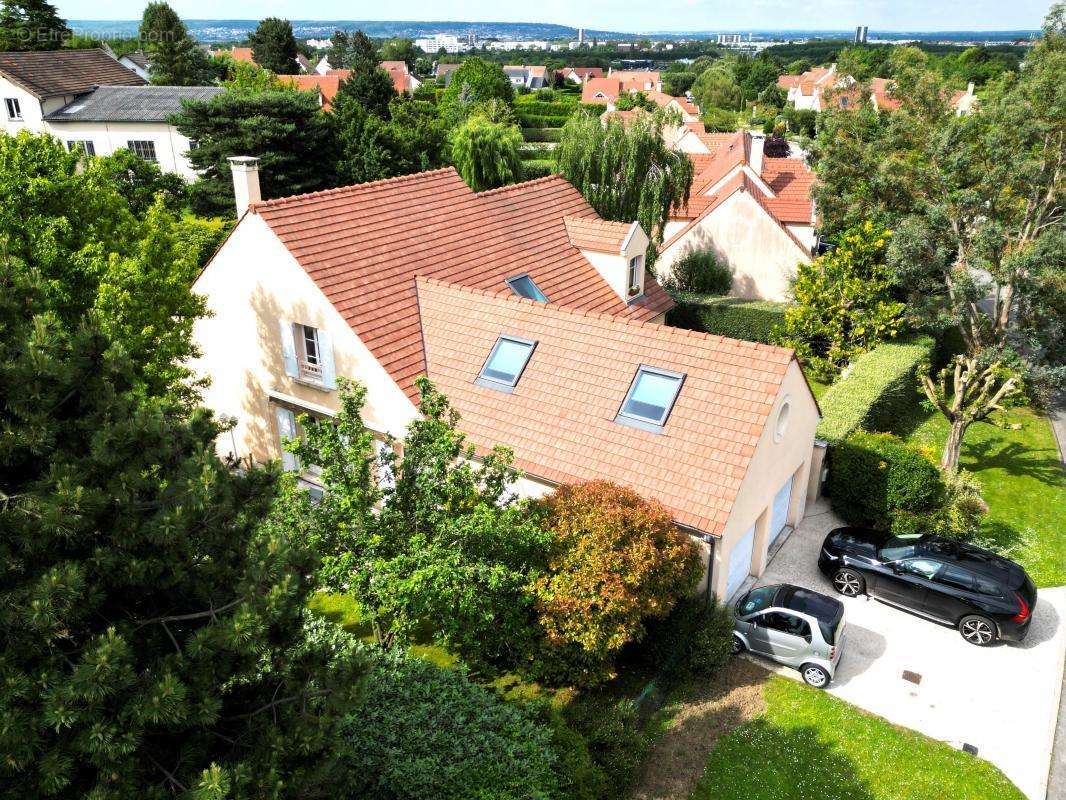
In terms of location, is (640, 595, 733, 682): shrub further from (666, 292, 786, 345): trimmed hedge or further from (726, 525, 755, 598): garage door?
(666, 292, 786, 345): trimmed hedge

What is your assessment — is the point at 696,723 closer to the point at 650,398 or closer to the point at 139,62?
the point at 650,398

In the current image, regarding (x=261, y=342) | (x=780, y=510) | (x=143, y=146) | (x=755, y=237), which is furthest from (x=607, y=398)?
(x=143, y=146)

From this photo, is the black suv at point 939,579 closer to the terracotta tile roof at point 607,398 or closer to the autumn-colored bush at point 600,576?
the terracotta tile roof at point 607,398

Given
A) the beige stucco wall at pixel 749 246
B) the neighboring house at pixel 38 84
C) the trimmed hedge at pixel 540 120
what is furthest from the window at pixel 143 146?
the trimmed hedge at pixel 540 120

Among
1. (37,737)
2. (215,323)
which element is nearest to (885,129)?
(215,323)

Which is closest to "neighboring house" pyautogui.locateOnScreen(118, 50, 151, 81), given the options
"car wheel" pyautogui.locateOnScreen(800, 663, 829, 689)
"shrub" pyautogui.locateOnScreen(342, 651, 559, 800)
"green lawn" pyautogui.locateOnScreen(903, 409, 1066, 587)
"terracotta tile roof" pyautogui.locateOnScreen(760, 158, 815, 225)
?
"terracotta tile roof" pyautogui.locateOnScreen(760, 158, 815, 225)

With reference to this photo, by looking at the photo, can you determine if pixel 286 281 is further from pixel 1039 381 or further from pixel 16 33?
pixel 16 33
